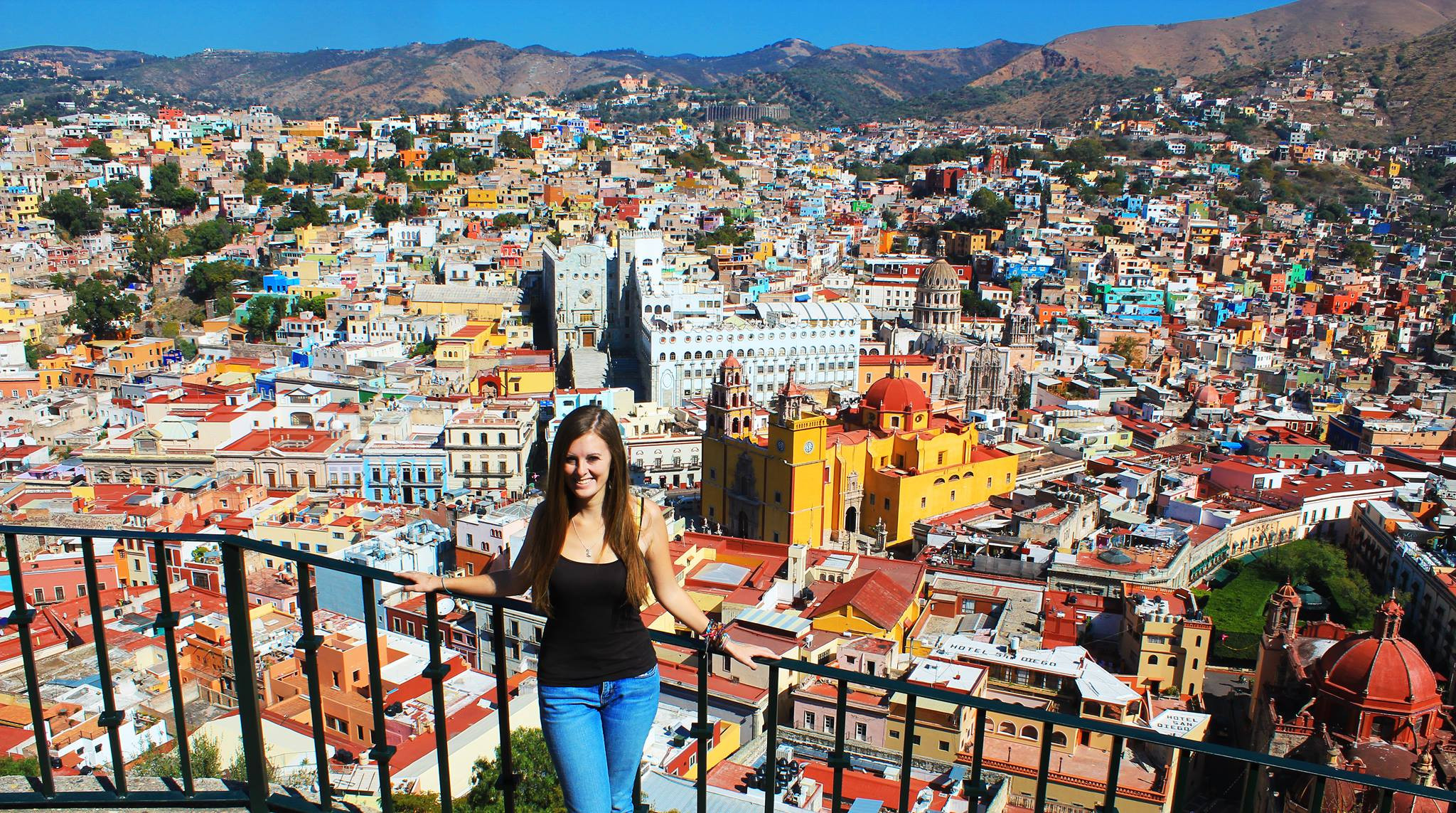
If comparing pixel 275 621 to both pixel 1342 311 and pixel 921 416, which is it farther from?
pixel 1342 311

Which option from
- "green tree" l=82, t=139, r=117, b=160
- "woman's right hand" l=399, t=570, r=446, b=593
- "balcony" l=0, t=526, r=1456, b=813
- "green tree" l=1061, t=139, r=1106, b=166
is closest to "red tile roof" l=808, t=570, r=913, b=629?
"balcony" l=0, t=526, r=1456, b=813

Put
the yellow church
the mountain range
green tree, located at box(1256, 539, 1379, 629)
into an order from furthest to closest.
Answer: the mountain range, green tree, located at box(1256, 539, 1379, 629), the yellow church

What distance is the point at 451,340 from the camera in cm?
2688

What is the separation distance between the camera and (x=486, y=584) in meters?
2.43

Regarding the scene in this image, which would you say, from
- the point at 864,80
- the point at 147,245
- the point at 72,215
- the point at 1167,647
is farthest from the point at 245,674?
the point at 864,80

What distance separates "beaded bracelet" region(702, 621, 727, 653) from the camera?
2.30m

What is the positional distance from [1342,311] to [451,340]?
31838 mm

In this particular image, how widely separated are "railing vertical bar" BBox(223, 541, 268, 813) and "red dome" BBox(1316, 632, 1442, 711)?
12.2 m

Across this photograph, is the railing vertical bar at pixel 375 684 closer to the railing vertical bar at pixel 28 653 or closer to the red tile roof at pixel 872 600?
the railing vertical bar at pixel 28 653

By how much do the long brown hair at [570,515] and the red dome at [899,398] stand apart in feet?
55.7

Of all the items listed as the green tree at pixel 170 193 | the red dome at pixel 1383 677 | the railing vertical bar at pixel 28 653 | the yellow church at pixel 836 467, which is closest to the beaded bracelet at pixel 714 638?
the railing vertical bar at pixel 28 653

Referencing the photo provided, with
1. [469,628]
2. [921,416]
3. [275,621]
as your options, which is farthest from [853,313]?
[275,621]

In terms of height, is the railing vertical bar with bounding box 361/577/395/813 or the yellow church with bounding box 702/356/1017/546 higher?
the railing vertical bar with bounding box 361/577/395/813

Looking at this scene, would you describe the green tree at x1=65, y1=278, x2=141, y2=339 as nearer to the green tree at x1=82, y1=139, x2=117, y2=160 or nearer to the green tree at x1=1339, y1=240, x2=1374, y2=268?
the green tree at x1=82, y1=139, x2=117, y2=160
